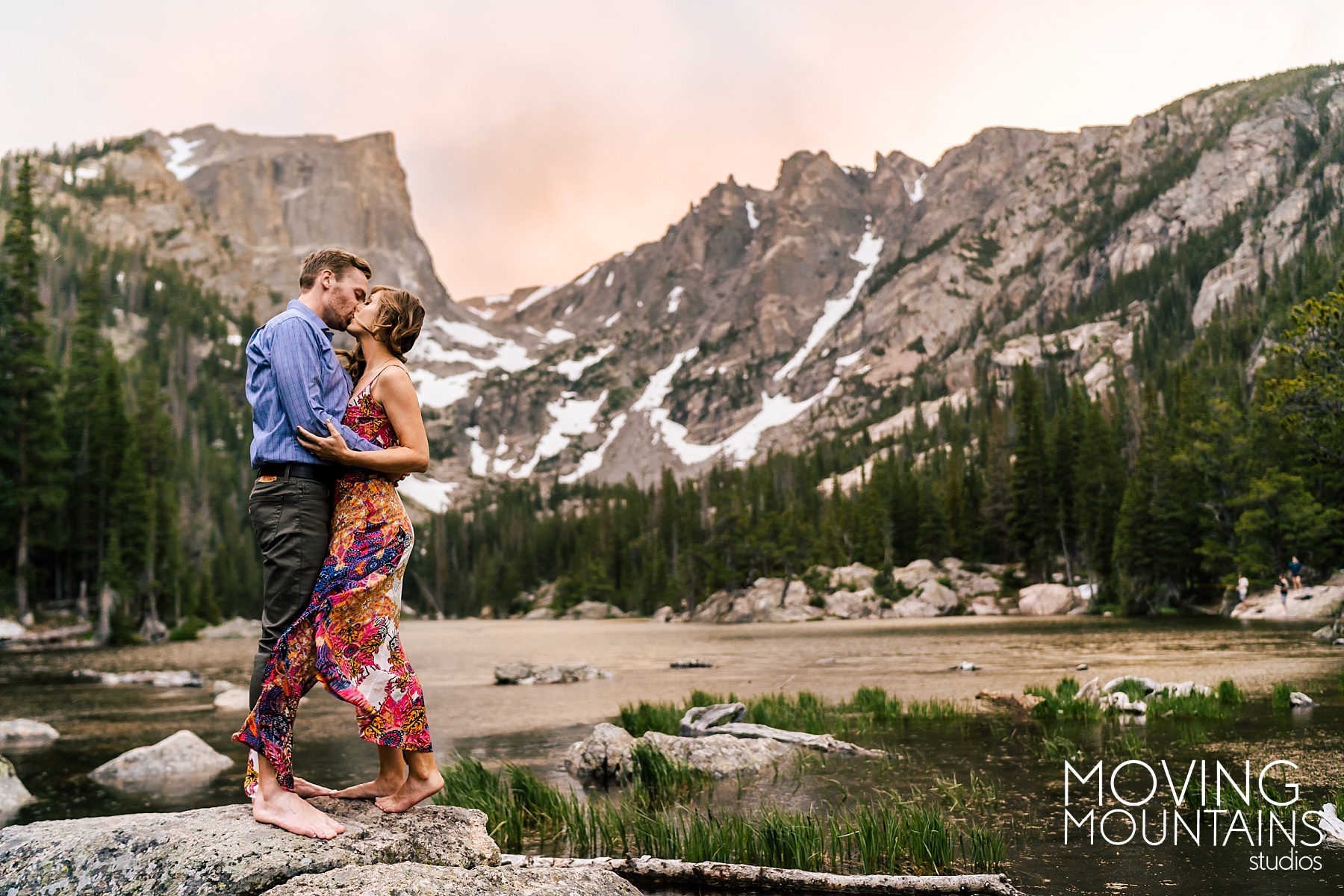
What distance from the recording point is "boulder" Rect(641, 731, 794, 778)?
499 inches

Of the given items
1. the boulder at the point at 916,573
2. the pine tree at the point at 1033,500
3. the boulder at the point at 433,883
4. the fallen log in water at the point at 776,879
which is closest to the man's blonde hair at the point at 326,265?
the boulder at the point at 433,883

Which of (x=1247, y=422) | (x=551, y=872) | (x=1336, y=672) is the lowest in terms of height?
(x=1336, y=672)

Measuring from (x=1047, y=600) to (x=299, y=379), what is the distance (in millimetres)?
72892

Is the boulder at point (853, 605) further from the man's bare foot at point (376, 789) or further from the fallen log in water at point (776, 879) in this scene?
the man's bare foot at point (376, 789)

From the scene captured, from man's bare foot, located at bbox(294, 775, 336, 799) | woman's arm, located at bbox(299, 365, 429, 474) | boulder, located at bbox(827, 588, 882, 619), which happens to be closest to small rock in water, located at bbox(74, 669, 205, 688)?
man's bare foot, located at bbox(294, 775, 336, 799)

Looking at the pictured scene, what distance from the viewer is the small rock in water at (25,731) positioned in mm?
18281

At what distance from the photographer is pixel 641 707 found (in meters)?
17.2

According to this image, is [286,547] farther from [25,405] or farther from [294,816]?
[25,405]

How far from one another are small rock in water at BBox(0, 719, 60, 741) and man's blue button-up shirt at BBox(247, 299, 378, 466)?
18.0 metres

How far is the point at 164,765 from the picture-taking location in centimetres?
1460

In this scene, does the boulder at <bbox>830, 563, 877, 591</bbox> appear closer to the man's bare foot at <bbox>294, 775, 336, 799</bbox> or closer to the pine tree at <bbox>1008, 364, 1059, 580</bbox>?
the pine tree at <bbox>1008, 364, 1059, 580</bbox>

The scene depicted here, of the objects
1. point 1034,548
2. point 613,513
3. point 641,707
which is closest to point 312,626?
point 641,707

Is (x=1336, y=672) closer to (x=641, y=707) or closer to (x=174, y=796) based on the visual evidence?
(x=641, y=707)

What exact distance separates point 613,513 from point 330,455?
142606mm
